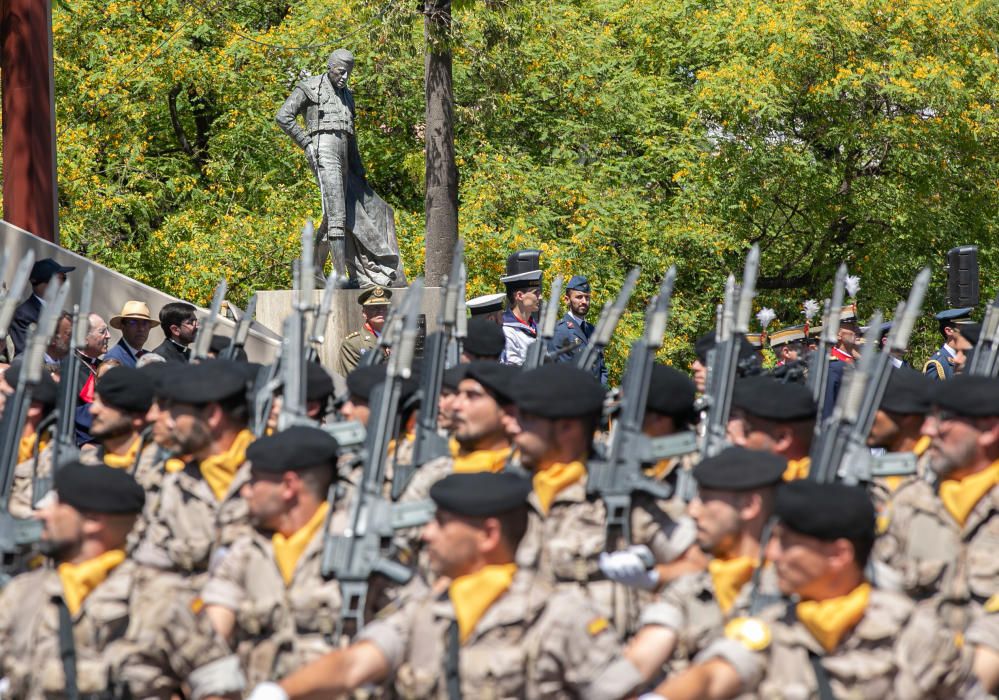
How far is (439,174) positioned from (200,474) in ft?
34.9

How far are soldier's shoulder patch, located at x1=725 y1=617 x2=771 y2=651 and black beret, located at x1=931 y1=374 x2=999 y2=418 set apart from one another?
156 cm

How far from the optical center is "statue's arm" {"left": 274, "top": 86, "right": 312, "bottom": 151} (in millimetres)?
14247

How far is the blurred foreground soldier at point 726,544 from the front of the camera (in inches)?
170

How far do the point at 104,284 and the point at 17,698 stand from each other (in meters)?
8.36

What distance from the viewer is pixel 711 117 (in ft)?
70.4

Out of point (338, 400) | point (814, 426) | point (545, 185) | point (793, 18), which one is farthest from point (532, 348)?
point (793, 18)

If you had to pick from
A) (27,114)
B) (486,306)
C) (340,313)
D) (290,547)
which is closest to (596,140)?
(340,313)

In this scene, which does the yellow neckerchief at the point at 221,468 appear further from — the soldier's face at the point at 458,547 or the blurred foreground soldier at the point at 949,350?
the blurred foreground soldier at the point at 949,350

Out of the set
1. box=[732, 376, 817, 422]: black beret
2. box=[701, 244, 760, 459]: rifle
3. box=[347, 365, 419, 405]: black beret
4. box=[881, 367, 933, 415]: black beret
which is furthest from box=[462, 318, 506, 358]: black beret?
box=[881, 367, 933, 415]: black beret

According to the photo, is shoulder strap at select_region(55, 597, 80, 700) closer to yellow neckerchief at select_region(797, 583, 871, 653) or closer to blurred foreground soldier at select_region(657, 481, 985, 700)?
blurred foreground soldier at select_region(657, 481, 985, 700)

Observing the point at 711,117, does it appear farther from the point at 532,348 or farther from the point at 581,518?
the point at 581,518

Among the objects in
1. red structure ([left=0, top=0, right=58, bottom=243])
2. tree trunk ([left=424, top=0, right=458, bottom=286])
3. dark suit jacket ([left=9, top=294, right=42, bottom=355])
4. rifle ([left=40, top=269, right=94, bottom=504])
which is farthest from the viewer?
tree trunk ([left=424, top=0, right=458, bottom=286])

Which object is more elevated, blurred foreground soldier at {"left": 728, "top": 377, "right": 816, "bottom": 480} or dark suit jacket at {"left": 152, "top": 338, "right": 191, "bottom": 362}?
dark suit jacket at {"left": 152, "top": 338, "right": 191, "bottom": 362}

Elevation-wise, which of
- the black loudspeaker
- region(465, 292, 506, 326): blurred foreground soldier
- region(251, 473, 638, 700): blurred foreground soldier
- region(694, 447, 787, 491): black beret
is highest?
the black loudspeaker
